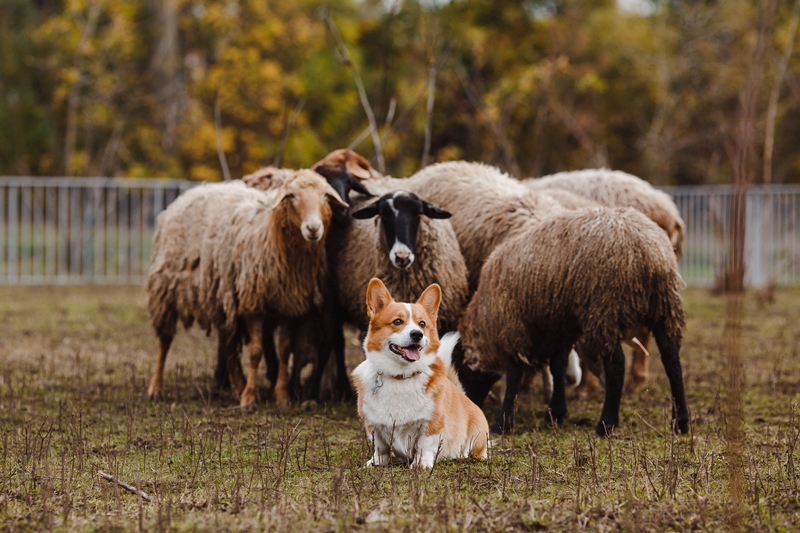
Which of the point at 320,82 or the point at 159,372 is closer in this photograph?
the point at 159,372

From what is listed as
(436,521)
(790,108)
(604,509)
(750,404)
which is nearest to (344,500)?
(436,521)

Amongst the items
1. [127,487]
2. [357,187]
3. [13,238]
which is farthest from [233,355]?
[13,238]

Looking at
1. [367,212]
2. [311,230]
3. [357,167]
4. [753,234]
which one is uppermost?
[357,167]

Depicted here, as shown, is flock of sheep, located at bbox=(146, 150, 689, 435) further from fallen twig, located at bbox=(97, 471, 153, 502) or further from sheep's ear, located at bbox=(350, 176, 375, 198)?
fallen twig, located at bbox=(97, 471, 153, 502)

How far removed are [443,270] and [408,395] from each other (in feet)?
7.18

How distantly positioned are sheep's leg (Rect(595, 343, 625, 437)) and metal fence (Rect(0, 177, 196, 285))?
13.0 m

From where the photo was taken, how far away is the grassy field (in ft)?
13.2

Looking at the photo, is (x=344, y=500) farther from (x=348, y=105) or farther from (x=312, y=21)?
(x=312, y=21)

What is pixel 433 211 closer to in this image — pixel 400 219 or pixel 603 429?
pixel 400 219

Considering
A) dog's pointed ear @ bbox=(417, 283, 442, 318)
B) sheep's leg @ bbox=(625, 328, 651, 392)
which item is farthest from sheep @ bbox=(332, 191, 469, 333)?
sheep's leg @ bbox=(625, 328, 651, 392)

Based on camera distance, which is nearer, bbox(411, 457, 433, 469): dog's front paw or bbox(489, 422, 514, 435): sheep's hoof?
bbox(411, 457, 433, 469): dog's front paw

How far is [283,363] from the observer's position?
7.74 metres

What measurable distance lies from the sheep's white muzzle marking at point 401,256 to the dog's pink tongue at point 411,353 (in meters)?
1.72

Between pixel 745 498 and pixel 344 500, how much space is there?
180 cm
